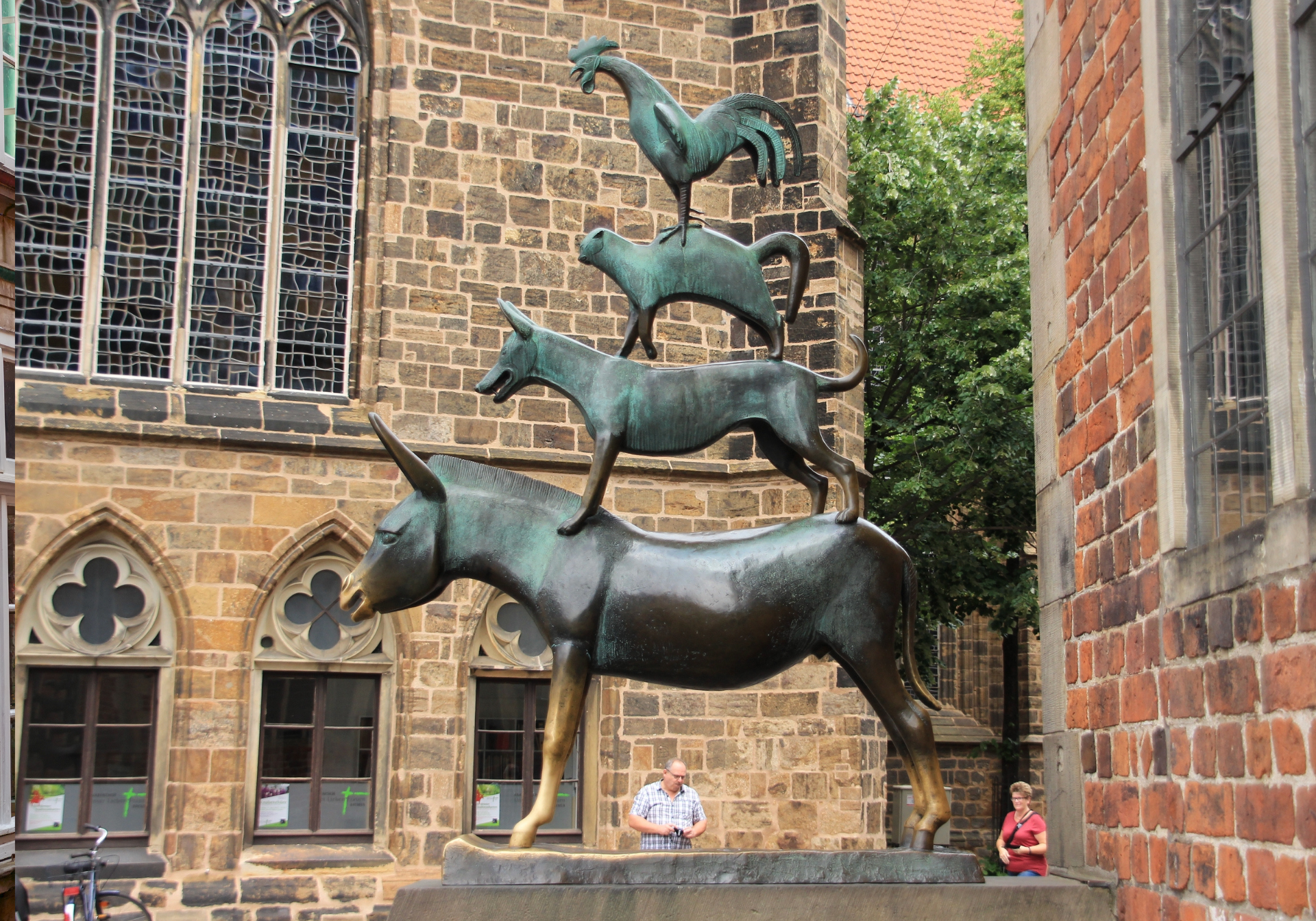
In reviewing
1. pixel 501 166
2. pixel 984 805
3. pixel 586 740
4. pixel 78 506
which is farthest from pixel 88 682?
pixel 984 805

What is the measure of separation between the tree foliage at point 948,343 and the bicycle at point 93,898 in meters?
8.43

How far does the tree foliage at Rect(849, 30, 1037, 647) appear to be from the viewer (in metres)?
15.4

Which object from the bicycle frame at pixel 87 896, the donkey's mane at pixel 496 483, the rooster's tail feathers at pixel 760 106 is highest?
the rooster's tail feathers at pixel 760 106

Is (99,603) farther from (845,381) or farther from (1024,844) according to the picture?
(845,381)

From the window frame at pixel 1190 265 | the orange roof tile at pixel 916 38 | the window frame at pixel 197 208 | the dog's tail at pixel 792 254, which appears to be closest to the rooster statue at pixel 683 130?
the dog's tail at pixel 792 254

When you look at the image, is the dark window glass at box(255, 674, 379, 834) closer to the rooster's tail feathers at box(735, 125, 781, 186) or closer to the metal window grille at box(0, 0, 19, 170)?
the metal window grille at box(0, 0, 19, 170)

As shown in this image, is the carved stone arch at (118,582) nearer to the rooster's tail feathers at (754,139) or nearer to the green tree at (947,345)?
the green tree at (947,345)

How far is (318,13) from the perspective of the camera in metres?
12.5

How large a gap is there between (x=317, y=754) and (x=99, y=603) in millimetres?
2145

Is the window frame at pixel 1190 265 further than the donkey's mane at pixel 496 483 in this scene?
No

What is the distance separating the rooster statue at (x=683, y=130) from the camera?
14.2 ft

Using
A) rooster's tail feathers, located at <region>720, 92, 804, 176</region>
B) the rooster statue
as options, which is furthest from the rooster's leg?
rooster's tail feathers, located at <region>720, 92, 804, 176</region>

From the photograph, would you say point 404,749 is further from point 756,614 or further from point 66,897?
point 756,614

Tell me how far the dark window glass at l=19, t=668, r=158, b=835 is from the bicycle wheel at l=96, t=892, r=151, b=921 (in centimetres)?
63
